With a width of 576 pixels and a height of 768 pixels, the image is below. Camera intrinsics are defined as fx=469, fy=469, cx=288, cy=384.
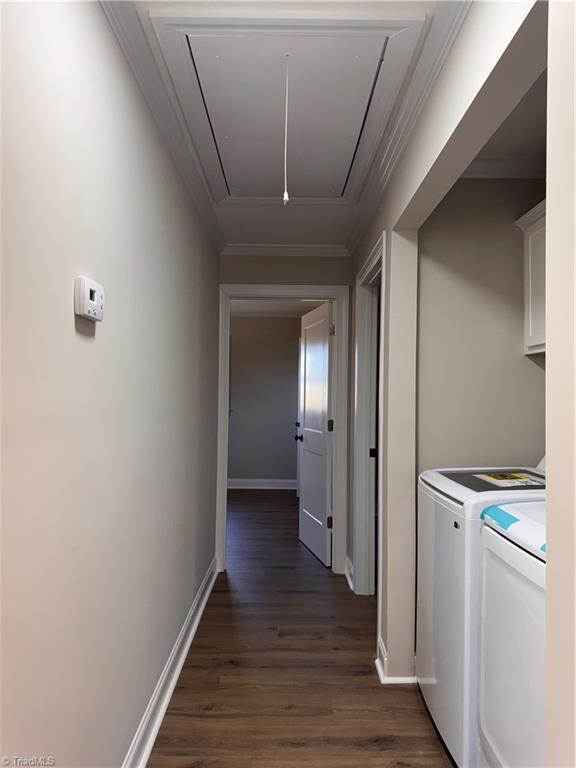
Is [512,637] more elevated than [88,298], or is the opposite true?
[88,298]

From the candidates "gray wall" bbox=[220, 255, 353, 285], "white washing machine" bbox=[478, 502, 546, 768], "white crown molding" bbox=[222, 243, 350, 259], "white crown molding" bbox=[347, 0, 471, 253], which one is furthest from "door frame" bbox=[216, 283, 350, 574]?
"white washing machine" bbox=[478, 502, 546, 768]

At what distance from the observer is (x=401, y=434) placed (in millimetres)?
2123

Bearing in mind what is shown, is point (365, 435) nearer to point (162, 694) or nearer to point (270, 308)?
point (162, 694)

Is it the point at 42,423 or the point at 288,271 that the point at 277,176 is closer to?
the point at 288,271

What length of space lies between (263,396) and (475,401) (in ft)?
14.6

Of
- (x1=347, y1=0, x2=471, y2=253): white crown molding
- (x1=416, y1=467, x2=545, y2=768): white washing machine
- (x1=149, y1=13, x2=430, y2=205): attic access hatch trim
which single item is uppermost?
(x1=149, y1=13, x2=430, y2=205): attic access hatch trim

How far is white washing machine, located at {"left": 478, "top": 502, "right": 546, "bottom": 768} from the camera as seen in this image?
114 cm

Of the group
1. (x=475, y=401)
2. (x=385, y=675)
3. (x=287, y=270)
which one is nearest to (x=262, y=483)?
(x=287, y=270)

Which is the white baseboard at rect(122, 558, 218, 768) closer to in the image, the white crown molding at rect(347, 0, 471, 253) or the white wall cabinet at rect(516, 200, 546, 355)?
the white wall cabinet at rect(516, 200, 546, 355)

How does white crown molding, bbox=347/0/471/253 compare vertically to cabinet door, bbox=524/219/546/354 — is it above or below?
above

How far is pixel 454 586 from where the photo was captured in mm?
1630

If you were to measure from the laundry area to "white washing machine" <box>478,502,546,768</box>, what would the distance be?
0.6 inches

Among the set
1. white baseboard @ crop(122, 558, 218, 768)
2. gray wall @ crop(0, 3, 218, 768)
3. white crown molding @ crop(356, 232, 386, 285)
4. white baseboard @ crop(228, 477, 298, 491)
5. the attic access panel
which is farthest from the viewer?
white baseboard @ crop(228, 477, 298, 491)

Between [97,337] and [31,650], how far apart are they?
0.72 meters
